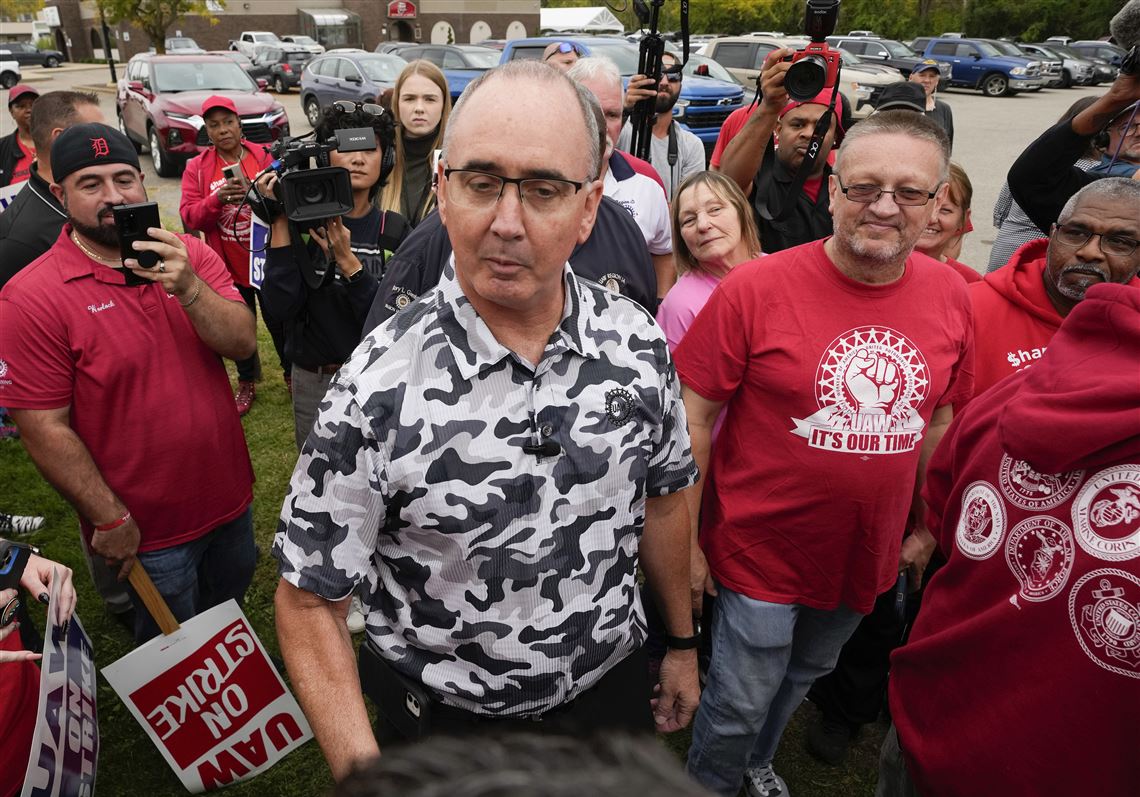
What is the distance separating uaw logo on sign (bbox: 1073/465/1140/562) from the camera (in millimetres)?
1319

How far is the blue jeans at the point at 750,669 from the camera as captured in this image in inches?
92.9

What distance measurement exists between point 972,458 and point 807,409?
0.54 m

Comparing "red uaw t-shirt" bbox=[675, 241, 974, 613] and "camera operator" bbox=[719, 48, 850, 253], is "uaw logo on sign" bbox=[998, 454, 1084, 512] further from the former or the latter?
"camera operator" bbox=[719, 48, 850, 253]

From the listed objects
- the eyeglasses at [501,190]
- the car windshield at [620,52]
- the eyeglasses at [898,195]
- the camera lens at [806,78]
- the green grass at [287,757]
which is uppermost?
the car windshield at [620,52]

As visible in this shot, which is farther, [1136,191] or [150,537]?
[150,537]

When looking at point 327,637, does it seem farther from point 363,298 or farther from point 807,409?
point 363,298

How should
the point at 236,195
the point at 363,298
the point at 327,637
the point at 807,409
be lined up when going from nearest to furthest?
the point at 327,637 → the point at 807,409 → the point at 363,298 → the point at 236,195

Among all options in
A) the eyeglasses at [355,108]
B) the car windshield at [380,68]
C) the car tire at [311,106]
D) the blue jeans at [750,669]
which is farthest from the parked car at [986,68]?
the blue jeans at [750,669]

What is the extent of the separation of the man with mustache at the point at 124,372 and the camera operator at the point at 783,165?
218 cm

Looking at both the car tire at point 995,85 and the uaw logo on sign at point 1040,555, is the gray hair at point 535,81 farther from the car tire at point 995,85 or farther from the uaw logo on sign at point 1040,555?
the car tire at point 995,85

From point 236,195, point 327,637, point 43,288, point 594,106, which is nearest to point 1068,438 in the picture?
point 594,106

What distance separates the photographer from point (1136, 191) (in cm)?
242

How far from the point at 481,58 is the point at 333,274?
55.8ft

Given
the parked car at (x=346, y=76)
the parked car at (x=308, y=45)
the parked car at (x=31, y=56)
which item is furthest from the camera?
the parked car at (x=31, y=56)
